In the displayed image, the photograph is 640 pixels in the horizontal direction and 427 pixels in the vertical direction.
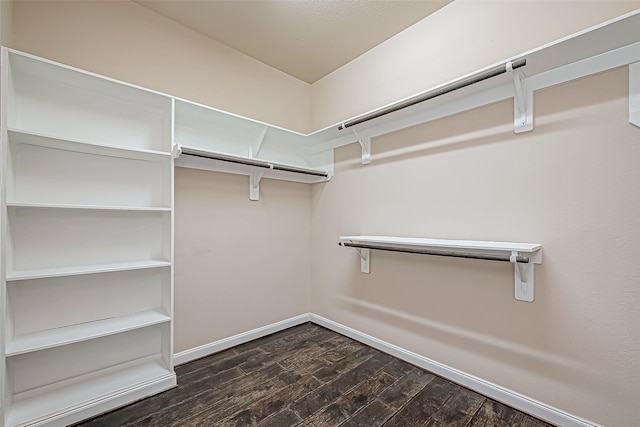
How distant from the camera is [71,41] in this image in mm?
1730

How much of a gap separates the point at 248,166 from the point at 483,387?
2355 millimetres

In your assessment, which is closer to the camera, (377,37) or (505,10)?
(505,10)

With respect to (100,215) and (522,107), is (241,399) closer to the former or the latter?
(100,215)

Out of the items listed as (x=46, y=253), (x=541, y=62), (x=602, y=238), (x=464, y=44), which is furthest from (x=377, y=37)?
(x=46, y=253)

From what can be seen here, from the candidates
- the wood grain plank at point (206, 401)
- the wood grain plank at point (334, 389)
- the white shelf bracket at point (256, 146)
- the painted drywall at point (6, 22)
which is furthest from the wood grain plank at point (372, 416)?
the painted drywall at point (6, 22)

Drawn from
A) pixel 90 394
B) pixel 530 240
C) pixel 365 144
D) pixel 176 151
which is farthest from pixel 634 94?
pixel 90 394

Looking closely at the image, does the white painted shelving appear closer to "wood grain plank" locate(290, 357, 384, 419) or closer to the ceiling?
the ceiling

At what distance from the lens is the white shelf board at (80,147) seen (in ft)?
4.66

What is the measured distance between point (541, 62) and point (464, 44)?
2.07 ft

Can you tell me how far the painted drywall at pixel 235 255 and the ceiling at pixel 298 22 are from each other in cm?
116

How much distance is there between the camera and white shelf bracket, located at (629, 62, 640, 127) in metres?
1.29

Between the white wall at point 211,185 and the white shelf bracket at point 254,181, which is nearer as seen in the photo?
the white wall at point 211,185

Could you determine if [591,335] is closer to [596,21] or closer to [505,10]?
[596,21]

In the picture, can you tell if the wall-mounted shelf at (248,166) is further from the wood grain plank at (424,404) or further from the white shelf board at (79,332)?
the wood grain plank at (424,404)
